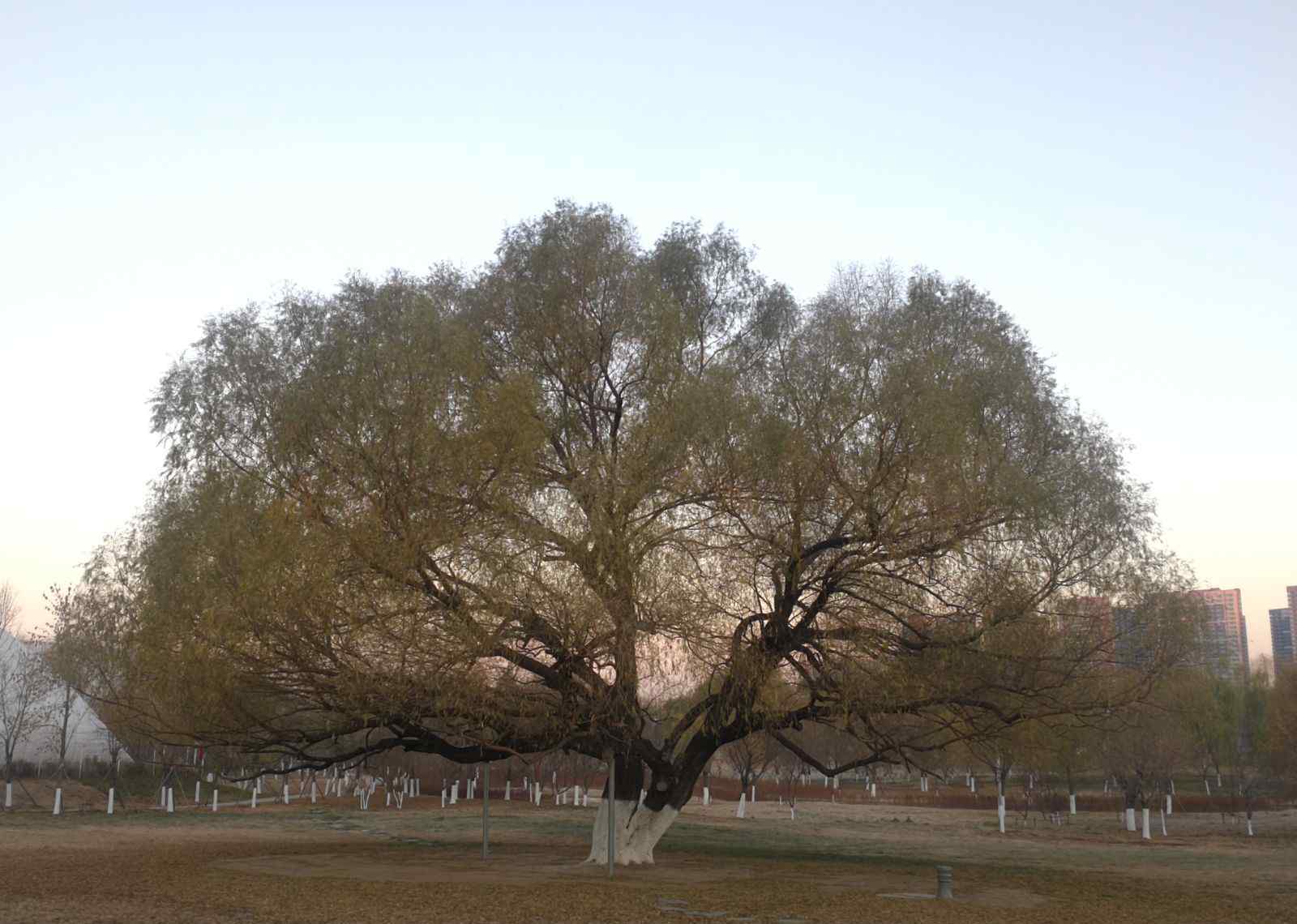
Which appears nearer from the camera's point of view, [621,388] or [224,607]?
[224,607]

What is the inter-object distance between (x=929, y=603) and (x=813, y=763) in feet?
14.5

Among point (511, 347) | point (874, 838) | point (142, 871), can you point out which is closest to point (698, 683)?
point (511, 347)

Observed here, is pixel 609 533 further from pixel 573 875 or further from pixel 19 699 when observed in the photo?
pixel 19 699

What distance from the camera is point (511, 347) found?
84.8ft

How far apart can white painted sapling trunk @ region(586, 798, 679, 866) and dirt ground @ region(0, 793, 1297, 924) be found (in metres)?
0.69

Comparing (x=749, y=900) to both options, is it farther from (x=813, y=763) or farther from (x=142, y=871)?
(x=142, y=871)

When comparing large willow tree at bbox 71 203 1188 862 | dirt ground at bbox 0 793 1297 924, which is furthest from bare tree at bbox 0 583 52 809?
large willow tree at bbox 71 203 1188 862

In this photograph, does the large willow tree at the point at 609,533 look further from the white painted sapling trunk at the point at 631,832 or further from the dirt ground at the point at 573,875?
the dirt ground at the point at 573,875

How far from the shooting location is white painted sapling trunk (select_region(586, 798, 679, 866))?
25.7 m

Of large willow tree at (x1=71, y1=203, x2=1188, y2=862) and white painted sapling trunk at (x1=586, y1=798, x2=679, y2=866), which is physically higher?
large willow tree at (x1=71, y1=203, x2=1188, y2=862)

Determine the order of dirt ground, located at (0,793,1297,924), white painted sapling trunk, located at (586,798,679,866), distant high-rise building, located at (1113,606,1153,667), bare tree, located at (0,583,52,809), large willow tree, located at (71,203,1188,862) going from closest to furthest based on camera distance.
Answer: dirt ground, located at (0,793,1297,924)
large willow tree, located at (71,203,1188,862)
distant high-rise building, located at (1113,606,1153,667)
white painted sapling trunk, located at (586,798,679,866)
bare tree, located at (0,583,52,809)

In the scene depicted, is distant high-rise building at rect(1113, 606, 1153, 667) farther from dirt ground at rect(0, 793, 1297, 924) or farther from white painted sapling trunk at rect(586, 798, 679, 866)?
white painted sapling trunk at rect(586, 798, 679, 866)

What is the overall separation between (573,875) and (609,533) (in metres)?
8.13

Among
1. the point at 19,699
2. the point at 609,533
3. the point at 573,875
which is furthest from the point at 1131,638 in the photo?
the point at 19,699
